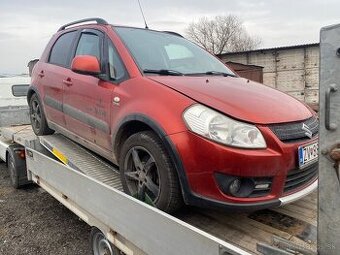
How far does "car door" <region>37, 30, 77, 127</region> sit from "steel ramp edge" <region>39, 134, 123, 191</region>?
282 mm

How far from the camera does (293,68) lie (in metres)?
19.9

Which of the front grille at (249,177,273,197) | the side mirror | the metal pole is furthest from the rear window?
the metal pole

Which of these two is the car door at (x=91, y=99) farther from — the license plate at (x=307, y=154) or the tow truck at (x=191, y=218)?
the license plate at (x=307, y=154)

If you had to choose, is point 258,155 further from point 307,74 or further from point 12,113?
point 307,74

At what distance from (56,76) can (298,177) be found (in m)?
2.96

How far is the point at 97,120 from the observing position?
129 inches

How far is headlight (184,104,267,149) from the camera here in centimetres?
221

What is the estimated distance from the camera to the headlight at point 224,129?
2209 millimetres

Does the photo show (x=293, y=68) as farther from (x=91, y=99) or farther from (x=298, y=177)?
(x=298, y=177)

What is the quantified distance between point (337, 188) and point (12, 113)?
21.5 ft

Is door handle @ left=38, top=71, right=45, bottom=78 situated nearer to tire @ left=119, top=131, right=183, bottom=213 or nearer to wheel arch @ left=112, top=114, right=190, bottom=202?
wheel arch @ left=112, top=114, right=190, bottom=202

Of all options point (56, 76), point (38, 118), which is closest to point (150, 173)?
point (56, 76)

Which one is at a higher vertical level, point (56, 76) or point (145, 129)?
point (56, 76)

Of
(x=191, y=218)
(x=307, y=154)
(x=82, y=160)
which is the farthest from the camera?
(x=82, y=160)
